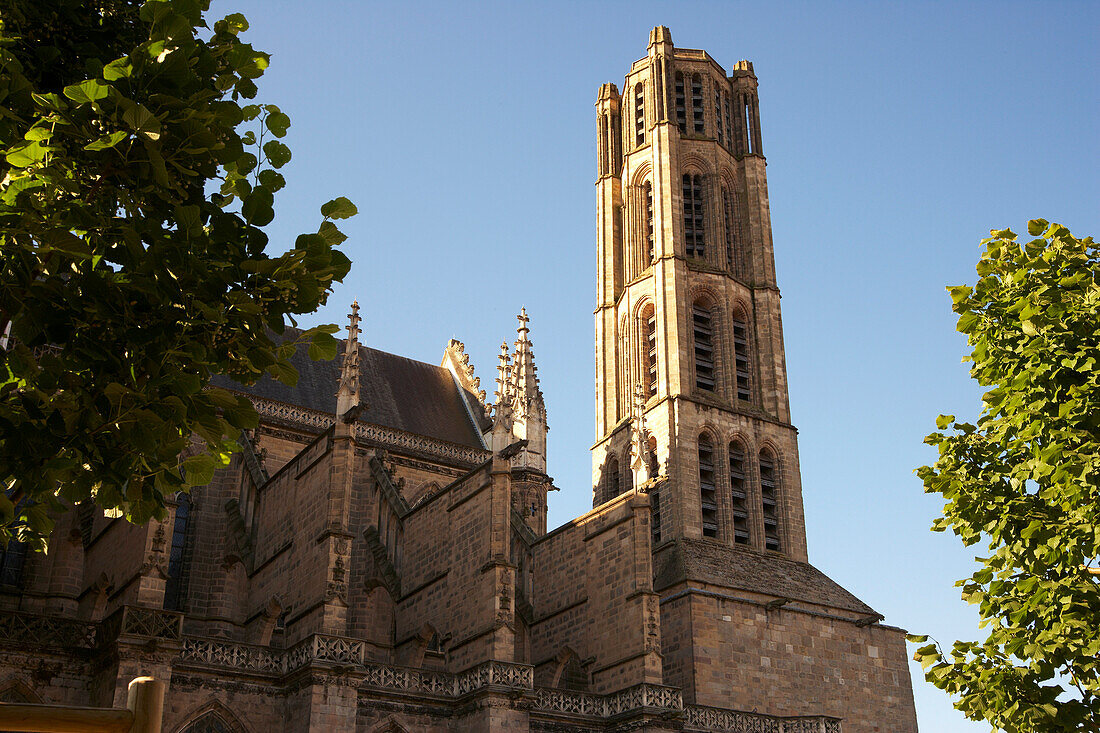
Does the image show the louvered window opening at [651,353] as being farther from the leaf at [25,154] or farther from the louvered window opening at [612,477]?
the leaf at [25,154]

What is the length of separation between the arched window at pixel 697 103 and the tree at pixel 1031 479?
25476 mm

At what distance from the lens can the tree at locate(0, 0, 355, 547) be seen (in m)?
4.86

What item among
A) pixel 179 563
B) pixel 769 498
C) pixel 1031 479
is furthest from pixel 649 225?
pixel 1031 479

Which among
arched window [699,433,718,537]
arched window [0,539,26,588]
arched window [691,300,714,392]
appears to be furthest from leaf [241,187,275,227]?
arched window [691,300,714,392]

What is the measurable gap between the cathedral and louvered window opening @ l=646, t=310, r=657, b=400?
0.08 m

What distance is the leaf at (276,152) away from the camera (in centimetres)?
572

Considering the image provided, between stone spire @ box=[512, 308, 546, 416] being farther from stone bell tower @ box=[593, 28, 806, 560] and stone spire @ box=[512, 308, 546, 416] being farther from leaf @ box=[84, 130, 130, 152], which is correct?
leaf @ box=[84, 130, 130, 152]

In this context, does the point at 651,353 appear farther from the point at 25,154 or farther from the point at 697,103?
the point at 25,154

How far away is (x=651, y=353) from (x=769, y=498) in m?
5.64

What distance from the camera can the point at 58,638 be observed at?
18.2 meters

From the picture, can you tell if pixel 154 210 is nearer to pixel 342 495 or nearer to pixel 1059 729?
pixel 1059 729

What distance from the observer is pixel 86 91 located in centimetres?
470

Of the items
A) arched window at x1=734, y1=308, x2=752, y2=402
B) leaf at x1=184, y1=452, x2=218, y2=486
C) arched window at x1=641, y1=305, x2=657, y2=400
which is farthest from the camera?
arched window at x1=734, y1=308, x2=752, y2=402

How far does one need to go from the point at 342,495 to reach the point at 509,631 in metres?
4.10
